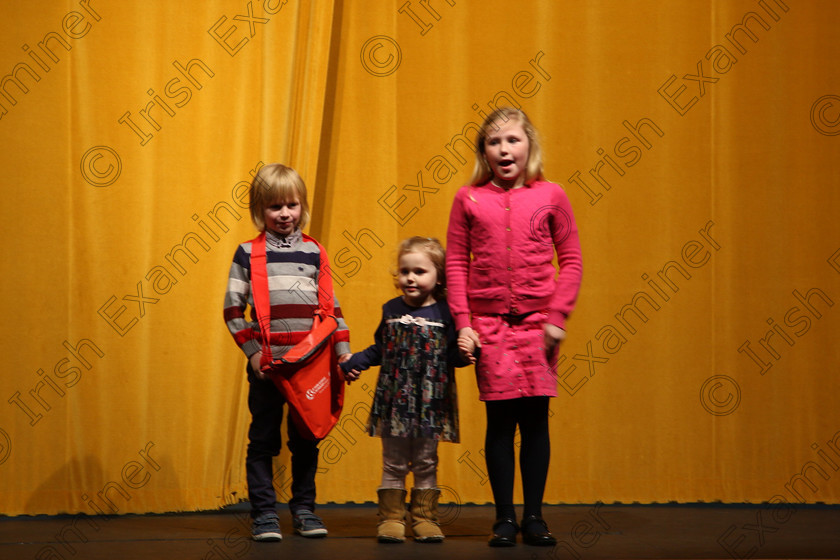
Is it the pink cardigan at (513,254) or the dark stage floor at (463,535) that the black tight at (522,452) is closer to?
the dark stage floor at (463,535)

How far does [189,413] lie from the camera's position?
324 cm

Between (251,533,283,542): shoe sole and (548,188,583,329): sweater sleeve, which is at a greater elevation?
(548,188,583,329): sweater sleeve

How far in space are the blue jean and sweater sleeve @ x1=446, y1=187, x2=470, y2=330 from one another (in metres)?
0.59

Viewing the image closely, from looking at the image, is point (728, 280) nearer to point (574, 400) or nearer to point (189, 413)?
point (574, 400)

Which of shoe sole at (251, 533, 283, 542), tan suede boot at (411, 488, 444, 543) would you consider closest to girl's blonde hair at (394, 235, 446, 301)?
tan suede boot at (411, 488, 444, 543)

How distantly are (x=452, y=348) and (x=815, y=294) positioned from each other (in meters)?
1.70

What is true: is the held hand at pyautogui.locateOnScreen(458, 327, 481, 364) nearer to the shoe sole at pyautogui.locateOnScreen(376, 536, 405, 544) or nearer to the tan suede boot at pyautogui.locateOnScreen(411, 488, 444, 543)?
the tan suede boot at pyautogui.locateOnScreen(411, 488, 444, 543)

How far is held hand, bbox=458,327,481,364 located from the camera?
2.41 meters

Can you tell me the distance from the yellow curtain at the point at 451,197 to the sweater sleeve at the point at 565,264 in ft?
3.00

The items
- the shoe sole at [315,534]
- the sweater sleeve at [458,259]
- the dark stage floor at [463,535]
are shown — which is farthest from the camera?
the shoe sole at [315,534]

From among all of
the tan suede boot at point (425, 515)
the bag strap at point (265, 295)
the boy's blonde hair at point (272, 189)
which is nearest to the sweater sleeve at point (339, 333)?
the bag strap at point (265, 295)

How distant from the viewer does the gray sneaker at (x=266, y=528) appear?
8.25 ft

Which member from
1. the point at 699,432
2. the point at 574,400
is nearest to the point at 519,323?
the point at 574,400

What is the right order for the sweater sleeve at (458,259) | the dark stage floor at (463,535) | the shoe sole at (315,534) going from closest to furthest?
1. the dark stage floor at (463,535)
2. the sweater sleeve at (458,259)
3. the shoe sole at (315,534)
